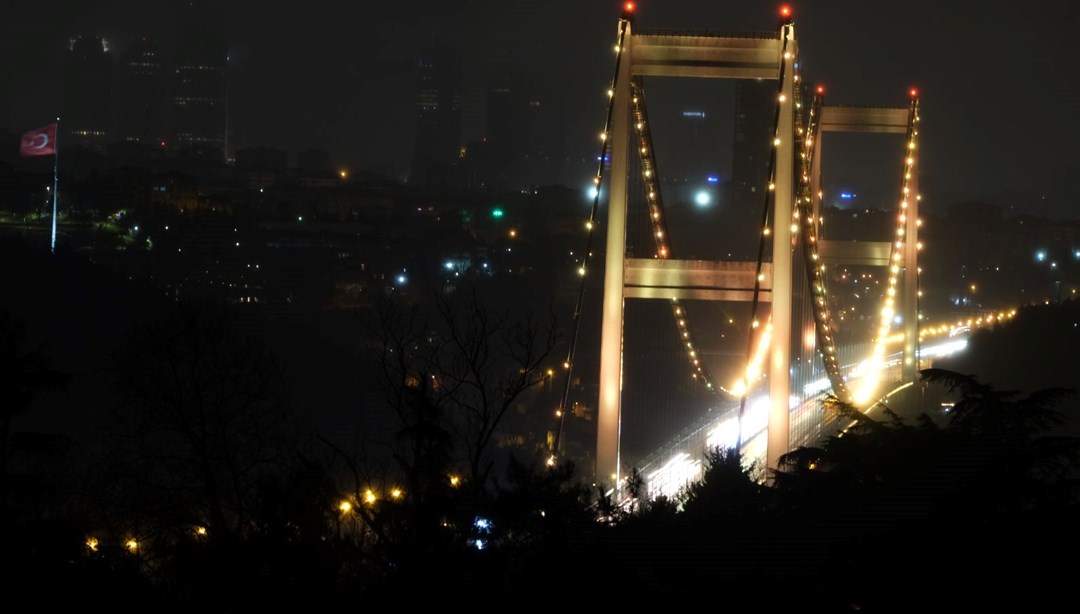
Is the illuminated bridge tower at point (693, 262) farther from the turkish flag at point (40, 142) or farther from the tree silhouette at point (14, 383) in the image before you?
the turkish flag at point (40, 142)

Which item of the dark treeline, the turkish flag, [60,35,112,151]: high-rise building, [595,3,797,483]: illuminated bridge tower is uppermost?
[60,35,112,151]: high-rise building

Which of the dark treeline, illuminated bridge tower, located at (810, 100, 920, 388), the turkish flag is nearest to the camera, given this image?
the dark treeline

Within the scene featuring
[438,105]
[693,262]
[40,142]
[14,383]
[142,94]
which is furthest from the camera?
[438,105]

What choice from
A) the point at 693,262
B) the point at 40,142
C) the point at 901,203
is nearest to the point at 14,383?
the point at 693,262

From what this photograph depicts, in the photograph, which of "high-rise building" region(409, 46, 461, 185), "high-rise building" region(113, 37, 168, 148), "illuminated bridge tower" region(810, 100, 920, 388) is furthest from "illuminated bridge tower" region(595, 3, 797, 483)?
"high-rise building" region(409, 46, 461, 185)

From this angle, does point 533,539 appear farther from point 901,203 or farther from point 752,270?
point 901,203

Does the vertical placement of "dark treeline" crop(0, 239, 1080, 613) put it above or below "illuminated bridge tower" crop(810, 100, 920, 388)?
below

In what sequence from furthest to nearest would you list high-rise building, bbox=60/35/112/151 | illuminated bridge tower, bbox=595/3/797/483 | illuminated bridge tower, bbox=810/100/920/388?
1. high-rise building, bbox=60/35/112/151
2. illuminated bridge tower, bbox=810/100/920/388
3. illuminated bridge tower, bbox=595/3/797/483

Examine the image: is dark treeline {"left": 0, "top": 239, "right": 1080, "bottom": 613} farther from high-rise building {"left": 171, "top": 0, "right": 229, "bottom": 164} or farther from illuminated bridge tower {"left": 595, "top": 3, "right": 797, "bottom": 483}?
high-rise building {"left": 171, "top": 0, "right": 229, "bottom": 164}
